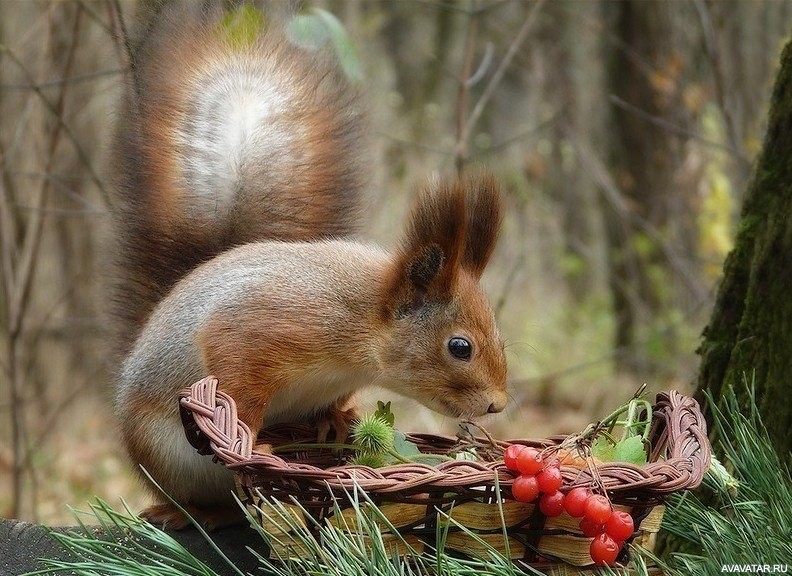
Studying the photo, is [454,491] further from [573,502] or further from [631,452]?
[631,452]

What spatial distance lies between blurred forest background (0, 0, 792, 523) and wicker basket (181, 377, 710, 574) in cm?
215

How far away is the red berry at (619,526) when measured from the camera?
146 cm

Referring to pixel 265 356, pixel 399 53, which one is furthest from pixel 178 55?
pixel 399 53

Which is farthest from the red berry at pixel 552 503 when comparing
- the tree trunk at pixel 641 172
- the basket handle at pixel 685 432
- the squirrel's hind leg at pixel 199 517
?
the tree trunk at pixel 641 172

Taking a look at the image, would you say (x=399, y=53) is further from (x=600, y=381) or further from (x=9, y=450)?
(x=9, y=450)

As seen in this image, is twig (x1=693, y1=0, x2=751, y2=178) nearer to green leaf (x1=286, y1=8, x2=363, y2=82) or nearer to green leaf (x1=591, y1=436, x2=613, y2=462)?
green leaf (x1=286, y1=8, x2=363, y2=82)

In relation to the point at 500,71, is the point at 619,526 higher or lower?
lower

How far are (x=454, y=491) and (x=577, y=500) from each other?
184mm

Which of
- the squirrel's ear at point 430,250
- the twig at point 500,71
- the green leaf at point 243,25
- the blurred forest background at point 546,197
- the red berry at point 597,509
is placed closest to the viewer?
the red berry at point 597,509

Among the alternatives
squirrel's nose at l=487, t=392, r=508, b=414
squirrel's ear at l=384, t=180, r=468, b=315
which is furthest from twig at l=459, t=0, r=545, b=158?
squirrel's nose at l=487, t=392, r=508, b=414

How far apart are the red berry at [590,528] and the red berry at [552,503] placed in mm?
39

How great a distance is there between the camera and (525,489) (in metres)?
1.47

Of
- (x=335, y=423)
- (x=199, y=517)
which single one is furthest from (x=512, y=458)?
(x=199, y=517)

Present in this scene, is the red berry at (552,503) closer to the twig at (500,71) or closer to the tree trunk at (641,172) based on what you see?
the twig at (500,71)
